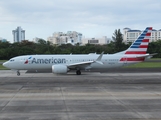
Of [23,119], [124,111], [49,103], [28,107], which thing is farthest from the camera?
[49,103]

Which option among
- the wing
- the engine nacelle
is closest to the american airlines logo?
the wing

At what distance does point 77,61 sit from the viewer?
115 feet

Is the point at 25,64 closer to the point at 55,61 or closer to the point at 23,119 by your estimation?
the point at 55,61

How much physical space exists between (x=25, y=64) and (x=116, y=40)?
69728 millimetres

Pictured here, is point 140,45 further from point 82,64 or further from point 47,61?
point 47,61

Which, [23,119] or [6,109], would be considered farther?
[6,109]

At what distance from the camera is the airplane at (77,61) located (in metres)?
33.6

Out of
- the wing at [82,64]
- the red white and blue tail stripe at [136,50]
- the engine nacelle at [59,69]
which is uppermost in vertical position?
the red white and blue tail stripe at [136,50]

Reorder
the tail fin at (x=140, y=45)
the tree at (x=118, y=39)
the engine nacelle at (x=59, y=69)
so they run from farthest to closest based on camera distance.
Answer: the tree at (x=118, y=39)
the tail fin at (x=140, y=45)
the engine nacelle at (x=59, y=69)

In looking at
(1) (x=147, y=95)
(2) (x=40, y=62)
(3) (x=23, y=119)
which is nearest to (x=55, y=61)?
(2) (x=40, y=62)

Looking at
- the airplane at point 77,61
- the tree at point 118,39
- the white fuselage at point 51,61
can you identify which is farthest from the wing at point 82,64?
the tree at point 118,39

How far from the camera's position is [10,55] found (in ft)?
241

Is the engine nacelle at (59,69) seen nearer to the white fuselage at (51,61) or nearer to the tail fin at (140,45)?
the white fuselage at (51,61)

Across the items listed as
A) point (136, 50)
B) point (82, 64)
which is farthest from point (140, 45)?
point (82, 64)
